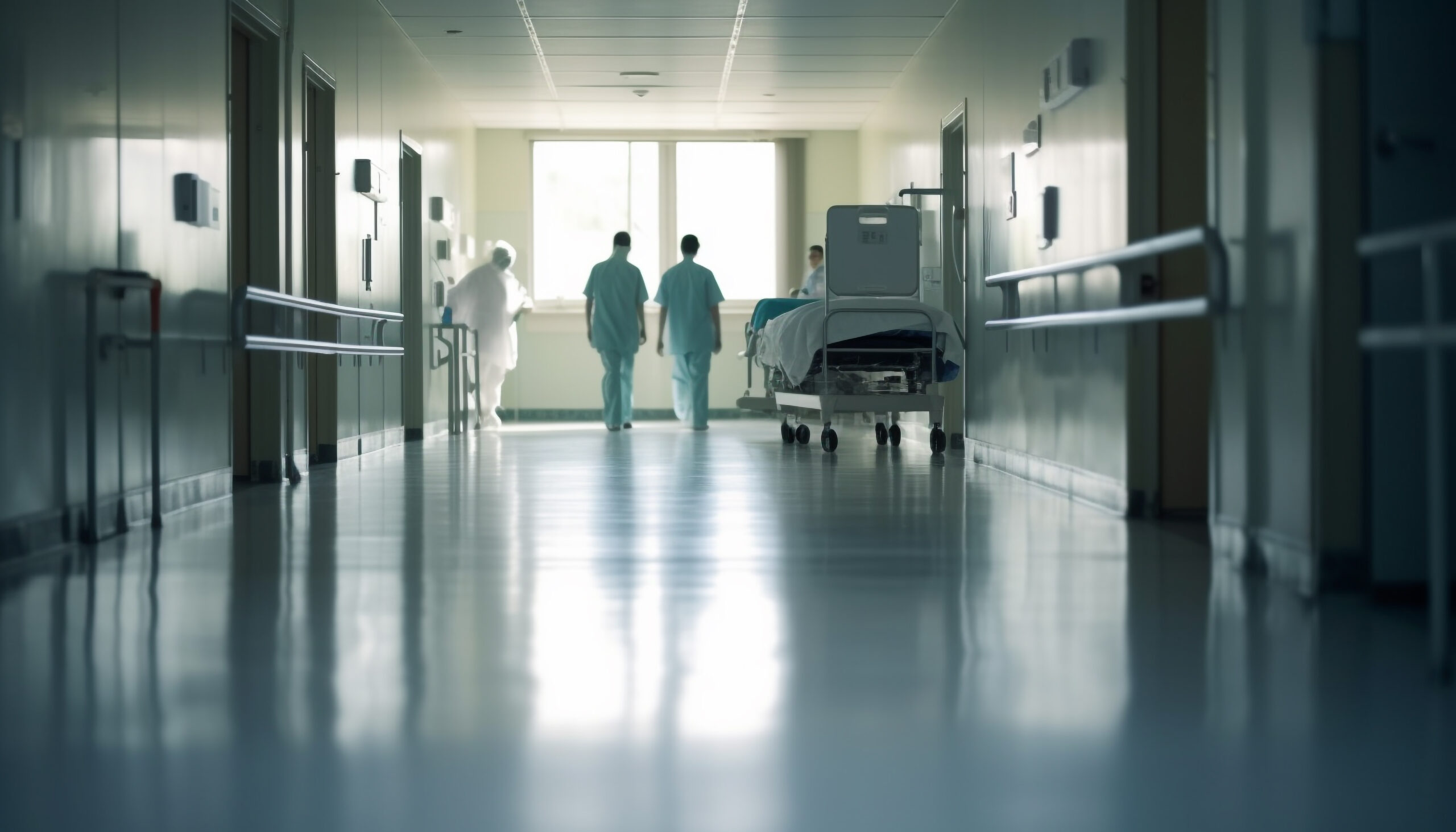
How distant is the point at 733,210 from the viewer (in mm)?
13820

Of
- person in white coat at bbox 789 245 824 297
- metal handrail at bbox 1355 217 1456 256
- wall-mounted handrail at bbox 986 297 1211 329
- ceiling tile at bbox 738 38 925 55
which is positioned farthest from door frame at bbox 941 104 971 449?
metal handrail at bbox 1355 217 1456 256

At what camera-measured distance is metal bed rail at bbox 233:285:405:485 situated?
5.03 m

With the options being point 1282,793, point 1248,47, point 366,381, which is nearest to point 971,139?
point 366,381

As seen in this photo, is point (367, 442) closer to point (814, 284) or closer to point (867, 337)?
point (867, 337)

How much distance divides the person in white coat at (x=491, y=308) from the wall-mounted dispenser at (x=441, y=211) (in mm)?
461

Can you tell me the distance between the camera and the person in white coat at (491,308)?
11.3 metres

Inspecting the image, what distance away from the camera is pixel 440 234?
35.6 ft

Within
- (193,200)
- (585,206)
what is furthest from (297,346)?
(585,206)

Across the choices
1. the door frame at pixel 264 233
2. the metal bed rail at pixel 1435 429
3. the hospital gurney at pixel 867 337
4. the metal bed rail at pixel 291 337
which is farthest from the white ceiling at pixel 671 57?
the metal bed rail at pixel 1435 429

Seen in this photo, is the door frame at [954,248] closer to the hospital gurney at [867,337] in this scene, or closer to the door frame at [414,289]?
the hospital gurney at [867,337]

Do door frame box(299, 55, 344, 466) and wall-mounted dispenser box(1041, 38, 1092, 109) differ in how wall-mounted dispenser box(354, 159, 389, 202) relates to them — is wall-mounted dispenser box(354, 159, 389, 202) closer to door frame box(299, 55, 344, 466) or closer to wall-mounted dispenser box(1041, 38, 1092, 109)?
door frame box(299, 55, 344, 466)

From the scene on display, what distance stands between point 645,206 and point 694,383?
3.09 m

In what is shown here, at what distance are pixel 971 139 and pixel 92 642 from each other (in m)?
6.21

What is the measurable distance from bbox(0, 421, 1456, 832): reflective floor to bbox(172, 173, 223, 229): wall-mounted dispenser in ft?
4.74
